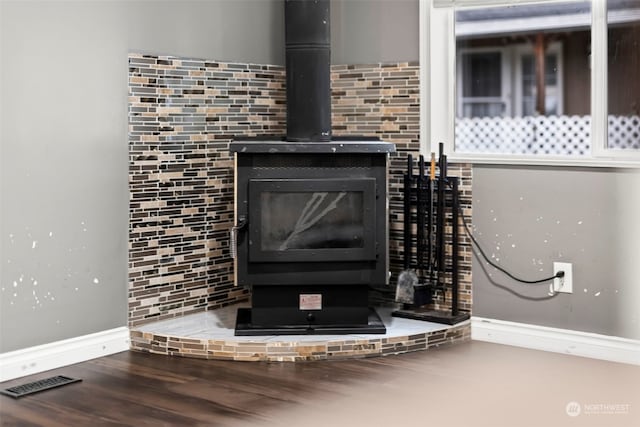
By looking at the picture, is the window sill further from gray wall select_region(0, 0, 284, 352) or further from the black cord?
gray wall select_region(0, 0, 284, 352)

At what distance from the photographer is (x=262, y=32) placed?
4820 millimetres

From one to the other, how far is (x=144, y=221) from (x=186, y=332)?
0.58 metres

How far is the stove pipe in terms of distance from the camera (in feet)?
13.9

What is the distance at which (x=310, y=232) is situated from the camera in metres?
4.08

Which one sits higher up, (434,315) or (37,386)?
(434,315)

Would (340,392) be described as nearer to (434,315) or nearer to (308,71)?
(434,315)

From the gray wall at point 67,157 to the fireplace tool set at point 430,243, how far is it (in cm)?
138

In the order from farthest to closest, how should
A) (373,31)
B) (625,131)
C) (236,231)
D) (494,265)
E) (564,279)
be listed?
1. (625,131)
2. (373,31)
3. (494,265)
4. (564,279)
5. (236,231)

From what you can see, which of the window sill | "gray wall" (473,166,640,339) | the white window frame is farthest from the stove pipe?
"gray wall" (473,166,640,339)

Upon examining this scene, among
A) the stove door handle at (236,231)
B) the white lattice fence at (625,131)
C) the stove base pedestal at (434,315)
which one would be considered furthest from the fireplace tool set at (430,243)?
the white lattice fence at (625,131)

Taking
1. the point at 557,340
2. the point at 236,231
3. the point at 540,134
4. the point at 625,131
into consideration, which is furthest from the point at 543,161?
the point at 540,134

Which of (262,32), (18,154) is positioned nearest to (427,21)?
(262,32)

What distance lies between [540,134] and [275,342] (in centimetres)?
698

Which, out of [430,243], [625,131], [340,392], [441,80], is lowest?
[340,392]
